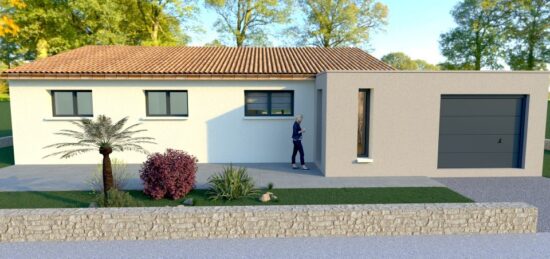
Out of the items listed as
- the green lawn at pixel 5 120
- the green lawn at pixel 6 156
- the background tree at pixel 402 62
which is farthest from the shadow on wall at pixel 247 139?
the background tree at pixel 402 62

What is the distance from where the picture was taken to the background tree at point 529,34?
27.4m

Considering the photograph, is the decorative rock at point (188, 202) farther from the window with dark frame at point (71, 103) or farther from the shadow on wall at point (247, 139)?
the window with dark frame at point (71, 103)

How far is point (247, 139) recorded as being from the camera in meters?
11.0

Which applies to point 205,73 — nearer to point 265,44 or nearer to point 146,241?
point 146,241

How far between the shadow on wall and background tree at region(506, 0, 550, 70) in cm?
3049

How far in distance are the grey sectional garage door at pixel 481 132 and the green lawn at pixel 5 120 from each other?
79.2ft

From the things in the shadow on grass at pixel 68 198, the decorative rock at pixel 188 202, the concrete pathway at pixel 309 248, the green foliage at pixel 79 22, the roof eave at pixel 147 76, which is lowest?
the concrete pathway at pixel 309 248

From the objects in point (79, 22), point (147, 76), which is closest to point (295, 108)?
point (147, 76)

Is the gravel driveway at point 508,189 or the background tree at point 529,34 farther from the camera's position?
the background tree at point 529,34

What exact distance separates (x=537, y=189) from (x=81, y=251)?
412 inches

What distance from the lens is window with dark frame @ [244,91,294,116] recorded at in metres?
11.0

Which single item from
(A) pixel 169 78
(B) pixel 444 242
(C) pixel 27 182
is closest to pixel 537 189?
(B) pixel 444 242

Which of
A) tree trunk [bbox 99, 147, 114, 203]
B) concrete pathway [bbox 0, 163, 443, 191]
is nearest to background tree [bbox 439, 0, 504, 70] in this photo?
concrete pathway [bbox 0, 163, 443, 191]

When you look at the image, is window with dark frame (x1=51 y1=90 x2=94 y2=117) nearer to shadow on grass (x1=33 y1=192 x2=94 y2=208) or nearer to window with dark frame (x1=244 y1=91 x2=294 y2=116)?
shadow on grass (x1=33 y1=192 x2=94 y2=208)
